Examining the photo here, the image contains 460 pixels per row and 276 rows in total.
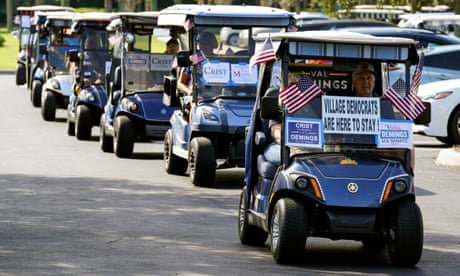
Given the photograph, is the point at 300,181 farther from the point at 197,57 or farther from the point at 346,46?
the point at 197,57

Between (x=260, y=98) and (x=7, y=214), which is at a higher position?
(x=260, y=98)

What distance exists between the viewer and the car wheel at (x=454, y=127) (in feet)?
66.7

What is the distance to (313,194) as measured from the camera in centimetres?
962

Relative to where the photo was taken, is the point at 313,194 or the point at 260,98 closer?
the point at 313,194

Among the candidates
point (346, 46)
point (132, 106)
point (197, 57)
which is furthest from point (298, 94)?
point (132, 106)

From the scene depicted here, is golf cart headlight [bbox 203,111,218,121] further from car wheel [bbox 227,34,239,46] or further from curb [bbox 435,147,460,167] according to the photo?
curb [bbox 435,147,460,167]

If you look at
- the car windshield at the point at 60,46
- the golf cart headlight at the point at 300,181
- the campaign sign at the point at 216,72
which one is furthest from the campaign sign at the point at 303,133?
the car windshield at the point at 60,46

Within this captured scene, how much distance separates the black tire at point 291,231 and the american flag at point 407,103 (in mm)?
1162

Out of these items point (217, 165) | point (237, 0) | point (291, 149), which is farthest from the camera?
point (237, 0)

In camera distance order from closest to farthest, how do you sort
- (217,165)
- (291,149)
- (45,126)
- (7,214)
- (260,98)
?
(291,149) < (260,98) < (7,214) < (217,165) < (45,126)

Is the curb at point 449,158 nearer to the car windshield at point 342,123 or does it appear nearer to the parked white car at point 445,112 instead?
the parked white car at point 445,112

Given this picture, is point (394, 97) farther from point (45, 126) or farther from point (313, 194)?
point (45, 126)

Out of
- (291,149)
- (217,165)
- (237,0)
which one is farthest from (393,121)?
(237,0)

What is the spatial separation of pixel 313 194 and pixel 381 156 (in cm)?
70
